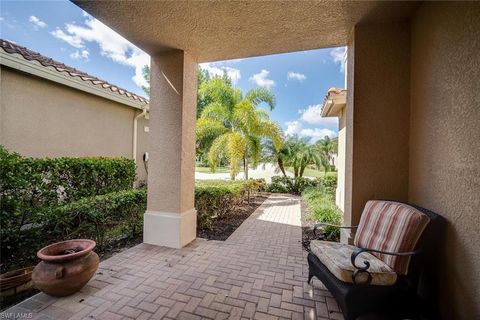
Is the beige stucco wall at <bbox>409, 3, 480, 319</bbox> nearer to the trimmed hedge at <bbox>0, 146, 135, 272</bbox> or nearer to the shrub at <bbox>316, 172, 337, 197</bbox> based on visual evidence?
the trimmed hedge at <bbox>0, 146, 135, 272</bbox>

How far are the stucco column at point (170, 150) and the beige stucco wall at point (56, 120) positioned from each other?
292 centimetres

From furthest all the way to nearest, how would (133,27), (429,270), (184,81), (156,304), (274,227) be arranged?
1. (274,227)
2. (184,81)
3. (133,27)
4. (156,304)
5. (429,270)

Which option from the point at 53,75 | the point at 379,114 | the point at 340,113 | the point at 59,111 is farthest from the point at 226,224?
the point at 340,113

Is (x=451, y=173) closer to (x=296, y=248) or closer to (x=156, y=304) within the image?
(x=296, y=248)

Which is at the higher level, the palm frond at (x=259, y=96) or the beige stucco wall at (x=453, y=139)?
the palm frond at (x=259, y=96)

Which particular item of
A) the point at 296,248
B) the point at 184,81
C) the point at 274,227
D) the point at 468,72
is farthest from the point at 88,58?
the point at 468,72

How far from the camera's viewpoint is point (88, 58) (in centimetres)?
1029

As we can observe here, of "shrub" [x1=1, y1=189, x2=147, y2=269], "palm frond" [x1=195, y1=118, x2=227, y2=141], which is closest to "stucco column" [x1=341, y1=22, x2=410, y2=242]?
"shrub" [x1=1, y1=189, x2=147, y2=269]

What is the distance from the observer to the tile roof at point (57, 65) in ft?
13.8

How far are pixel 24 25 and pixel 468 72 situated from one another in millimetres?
7784

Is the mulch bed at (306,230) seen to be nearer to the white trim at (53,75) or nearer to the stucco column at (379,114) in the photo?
the stucco column at (379,114)

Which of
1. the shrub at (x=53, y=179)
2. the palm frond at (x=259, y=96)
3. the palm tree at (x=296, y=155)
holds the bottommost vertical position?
the shrub at (x=53, y=179)

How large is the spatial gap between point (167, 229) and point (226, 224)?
6.54 ft

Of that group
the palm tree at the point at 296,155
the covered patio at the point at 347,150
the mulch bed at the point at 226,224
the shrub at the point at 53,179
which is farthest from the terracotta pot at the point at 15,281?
the palm tree at the point at 296,155
